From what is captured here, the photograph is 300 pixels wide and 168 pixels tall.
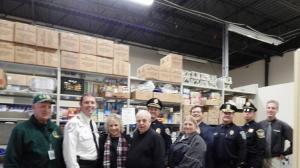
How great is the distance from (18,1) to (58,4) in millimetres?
772

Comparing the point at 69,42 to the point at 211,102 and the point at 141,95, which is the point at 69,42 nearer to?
the point at 141,95

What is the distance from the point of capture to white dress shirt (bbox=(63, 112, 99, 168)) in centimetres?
266

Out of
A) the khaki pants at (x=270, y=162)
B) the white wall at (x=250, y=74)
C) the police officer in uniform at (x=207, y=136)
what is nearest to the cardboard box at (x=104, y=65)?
the police officer in uniform at (x=207, y=136)

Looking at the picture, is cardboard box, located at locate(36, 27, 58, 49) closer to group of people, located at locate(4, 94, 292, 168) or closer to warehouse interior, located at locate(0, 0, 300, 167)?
warehouse interior, located at locate(0, 0, 300, 167)

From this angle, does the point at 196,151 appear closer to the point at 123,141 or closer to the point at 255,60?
the point at 123,141

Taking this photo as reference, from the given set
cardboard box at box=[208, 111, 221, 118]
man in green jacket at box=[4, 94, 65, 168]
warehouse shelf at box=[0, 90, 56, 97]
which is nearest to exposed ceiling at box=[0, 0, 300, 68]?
warehouse shelf at box=[0, 90, 56, 97]

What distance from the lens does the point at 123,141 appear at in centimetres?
298

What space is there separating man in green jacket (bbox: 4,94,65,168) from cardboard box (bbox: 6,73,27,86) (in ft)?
5.64

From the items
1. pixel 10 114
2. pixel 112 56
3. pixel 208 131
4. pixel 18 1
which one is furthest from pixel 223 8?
pixel 10 114

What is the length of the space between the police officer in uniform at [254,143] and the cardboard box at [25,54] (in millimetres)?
3180

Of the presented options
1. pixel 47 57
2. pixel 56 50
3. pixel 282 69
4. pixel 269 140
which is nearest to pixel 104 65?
pixel 56 50

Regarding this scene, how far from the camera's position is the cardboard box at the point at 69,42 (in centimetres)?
429

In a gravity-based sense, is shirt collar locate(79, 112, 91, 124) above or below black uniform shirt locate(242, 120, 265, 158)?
above

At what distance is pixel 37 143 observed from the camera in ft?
8.20
